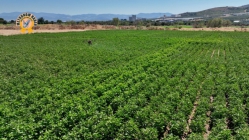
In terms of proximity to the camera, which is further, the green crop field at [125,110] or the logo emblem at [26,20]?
the logo emblem at [26,20]

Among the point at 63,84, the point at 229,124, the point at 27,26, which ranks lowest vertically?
the point at 229,124

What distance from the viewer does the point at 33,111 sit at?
385 inches

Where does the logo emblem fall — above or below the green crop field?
above

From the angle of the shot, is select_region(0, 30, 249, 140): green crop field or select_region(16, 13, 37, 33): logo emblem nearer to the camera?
select_region(0, 30, 249, 140): green crop field

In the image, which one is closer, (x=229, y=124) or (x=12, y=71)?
(x=229, y=124)

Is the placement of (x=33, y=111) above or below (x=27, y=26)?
below

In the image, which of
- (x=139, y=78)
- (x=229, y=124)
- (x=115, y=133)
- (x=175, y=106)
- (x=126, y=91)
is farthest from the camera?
(x=139, y=78)

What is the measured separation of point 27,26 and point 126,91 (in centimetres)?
5777

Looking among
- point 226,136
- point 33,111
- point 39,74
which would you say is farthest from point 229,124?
point 39,74

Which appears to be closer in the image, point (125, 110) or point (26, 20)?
point (125, 110)

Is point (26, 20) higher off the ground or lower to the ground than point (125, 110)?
higher

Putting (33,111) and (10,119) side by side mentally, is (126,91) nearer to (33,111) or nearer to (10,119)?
(33,111)

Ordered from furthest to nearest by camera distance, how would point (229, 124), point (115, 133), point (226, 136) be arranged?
point (229, 124) < point (115, 133) < point (226, 136)

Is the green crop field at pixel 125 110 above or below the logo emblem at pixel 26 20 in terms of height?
below
